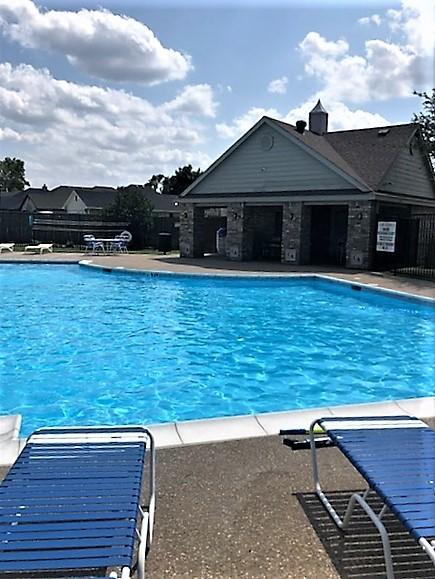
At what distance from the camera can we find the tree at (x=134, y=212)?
90.3 feet

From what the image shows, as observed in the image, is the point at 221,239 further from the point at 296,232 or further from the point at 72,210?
the point at 72,210

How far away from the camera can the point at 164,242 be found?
2634 centimetres

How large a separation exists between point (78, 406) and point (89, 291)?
858 cm

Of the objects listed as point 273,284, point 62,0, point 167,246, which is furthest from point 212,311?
point 167,246

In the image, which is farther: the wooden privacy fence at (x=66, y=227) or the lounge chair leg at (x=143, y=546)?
the wooden privacy fence at (x=66, y=227)

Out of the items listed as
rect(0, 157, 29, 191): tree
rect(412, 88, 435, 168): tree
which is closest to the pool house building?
rect(412, 88, 435, 168): tree

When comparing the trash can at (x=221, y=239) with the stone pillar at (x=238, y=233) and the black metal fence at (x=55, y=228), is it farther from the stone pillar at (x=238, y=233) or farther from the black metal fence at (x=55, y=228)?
the stone pillar at (x=238, y=233)

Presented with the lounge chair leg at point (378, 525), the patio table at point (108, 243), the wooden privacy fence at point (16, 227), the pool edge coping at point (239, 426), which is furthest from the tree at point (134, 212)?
the lounge chair leg at point (378, 525)

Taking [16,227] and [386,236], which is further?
[16,227]

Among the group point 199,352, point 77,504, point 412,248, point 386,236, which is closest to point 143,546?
point 77,504

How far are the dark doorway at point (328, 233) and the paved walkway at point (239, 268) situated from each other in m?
3.25

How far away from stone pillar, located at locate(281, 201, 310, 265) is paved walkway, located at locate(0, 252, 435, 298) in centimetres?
63

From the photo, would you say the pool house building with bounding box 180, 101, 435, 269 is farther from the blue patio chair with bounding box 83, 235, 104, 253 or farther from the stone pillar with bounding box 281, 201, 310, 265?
the blue patio chair with bounding box 83, 235, 104, 253

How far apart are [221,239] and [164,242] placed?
3.03 m
